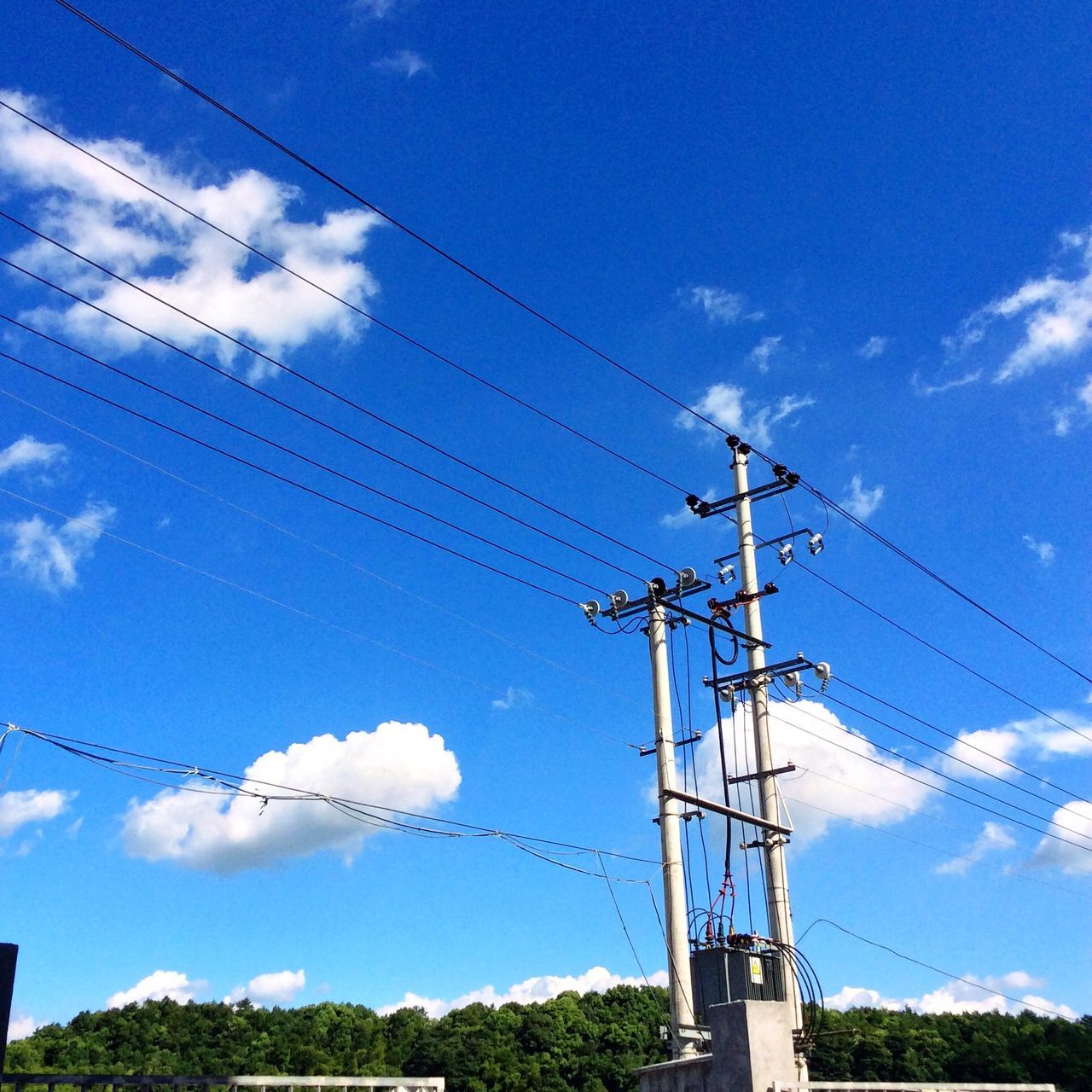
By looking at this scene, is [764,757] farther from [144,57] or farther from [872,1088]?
[144,57]

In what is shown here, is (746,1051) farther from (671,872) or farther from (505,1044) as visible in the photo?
(505,1044)

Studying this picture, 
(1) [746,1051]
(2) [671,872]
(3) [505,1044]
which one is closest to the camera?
(1) [746,1051]

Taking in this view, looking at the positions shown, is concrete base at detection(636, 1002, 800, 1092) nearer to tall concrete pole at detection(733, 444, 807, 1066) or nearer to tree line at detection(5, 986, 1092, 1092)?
tall concrete pole at detection(733, 444, 807, 1066)

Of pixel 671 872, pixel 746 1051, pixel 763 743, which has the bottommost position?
pixel 746 1051

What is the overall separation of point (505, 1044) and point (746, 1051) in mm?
66441

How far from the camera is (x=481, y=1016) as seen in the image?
247 feet

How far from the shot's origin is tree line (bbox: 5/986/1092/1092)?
219 ft

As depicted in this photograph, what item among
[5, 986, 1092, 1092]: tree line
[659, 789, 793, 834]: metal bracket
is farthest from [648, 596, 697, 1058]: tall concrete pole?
[5, 986, 1092, 1092]: tree line

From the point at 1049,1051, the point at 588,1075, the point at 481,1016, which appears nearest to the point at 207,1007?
the point at 481,1016

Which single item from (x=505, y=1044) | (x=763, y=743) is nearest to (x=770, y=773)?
(x=763, y=743)

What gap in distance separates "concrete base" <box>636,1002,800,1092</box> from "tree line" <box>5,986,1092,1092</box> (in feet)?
194

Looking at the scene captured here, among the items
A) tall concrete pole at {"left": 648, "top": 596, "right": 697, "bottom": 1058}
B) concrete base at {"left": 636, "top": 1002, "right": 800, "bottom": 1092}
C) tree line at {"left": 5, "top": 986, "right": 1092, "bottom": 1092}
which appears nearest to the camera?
concrete base at {"left": 636, "top": 1002, "right": 800, "bottom": 1092}

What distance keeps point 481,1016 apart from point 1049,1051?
3553 cm

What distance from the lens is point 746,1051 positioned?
11.7 metres
